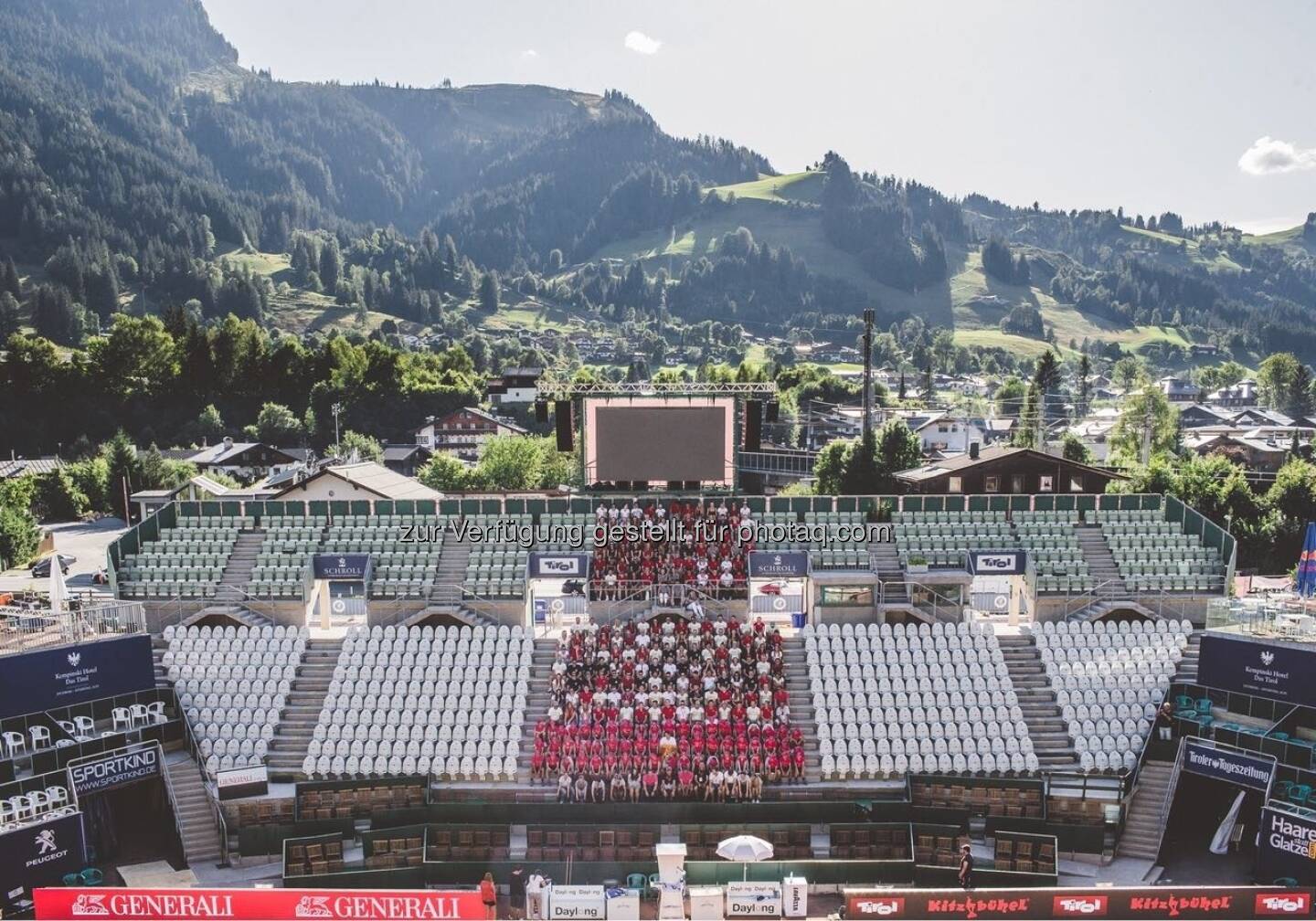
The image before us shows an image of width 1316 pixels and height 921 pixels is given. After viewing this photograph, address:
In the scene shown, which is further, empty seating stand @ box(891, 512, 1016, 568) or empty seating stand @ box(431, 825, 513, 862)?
empty seating stand @ box(891, 512, 1016, 568)

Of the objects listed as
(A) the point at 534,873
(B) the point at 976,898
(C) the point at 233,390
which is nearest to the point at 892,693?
(B) the point at 976,898

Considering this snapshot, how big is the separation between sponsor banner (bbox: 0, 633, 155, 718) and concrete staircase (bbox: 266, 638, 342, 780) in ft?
15.2

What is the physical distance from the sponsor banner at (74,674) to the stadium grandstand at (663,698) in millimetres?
206

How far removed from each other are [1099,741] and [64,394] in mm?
120204

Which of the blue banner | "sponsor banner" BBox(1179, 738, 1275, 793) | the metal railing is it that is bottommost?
"sponsor banner" BBox(1179, 738, 1275, 793)

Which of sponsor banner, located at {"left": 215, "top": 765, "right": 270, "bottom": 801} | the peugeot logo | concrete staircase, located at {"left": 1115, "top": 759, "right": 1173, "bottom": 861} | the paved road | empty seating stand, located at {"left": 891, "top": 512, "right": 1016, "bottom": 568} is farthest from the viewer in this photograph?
the paved road

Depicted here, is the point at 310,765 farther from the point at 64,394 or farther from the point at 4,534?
the point at 64,394

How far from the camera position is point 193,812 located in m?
28.5

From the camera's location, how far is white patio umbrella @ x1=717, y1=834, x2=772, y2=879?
968 inches

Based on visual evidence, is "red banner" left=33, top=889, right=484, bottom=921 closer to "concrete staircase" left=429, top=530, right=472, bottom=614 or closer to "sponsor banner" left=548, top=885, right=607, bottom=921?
"sponsor banner" left=548, top=885, right=607, bottom=921

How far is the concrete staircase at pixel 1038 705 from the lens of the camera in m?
29.5

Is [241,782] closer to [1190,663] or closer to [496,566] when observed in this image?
[496,566]

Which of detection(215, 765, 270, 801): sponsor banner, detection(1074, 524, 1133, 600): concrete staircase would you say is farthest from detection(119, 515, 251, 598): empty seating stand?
detection(1074, 524, 1133, 600): concrete staircase

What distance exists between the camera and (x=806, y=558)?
3553 cm
